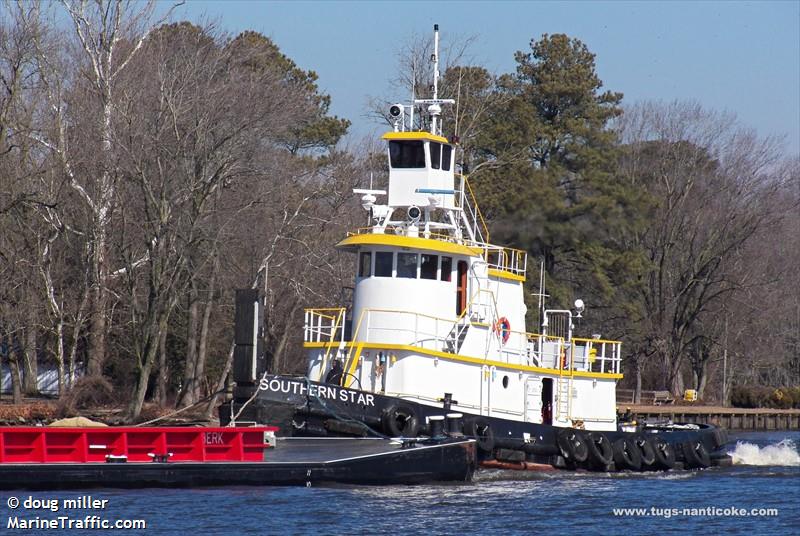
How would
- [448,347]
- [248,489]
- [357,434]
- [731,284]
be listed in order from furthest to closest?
[731,284] < [448,347] < [357,434] < [248,489]

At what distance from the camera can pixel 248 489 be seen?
22578 mm

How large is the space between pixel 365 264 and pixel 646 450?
7.58 meters

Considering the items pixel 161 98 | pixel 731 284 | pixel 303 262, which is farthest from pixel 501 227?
pixel 731 284

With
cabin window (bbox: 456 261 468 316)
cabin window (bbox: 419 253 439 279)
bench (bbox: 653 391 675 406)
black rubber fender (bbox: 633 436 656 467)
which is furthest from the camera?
bench (bbox: 653 391 675 406)

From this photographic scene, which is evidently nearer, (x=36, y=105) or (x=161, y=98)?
(x=161, y=98)

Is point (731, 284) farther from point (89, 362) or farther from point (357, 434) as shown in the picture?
point (357, 434)

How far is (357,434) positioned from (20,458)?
6.20m

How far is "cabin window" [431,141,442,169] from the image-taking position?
89.5 ft

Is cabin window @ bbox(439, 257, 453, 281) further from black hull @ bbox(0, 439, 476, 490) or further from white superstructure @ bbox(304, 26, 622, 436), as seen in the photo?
black hull @ bbox(0, 439, 476, 490)

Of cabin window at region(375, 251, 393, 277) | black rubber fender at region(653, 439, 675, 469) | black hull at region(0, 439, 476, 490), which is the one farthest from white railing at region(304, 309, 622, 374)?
black hull at region(0, 439, 476, 490)

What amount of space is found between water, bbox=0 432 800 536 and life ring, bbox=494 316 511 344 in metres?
3.00

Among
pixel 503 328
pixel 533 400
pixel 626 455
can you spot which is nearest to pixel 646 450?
pixel 626 455

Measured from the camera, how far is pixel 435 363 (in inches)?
1012

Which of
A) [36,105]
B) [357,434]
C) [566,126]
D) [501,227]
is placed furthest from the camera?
[566,126]
